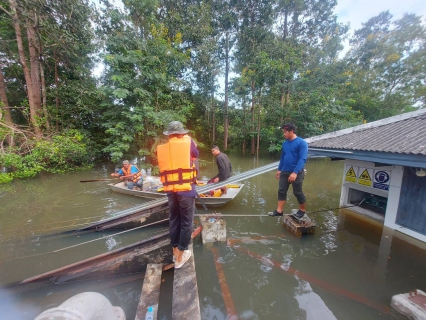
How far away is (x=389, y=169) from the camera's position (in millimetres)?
4180

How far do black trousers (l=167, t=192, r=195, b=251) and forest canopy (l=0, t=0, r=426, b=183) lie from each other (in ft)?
29.5

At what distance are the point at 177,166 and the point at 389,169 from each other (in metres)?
4.80

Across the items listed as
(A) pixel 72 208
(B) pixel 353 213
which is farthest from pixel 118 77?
(B) pixel 353 213

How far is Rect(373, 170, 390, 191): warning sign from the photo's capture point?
4270 millimetres

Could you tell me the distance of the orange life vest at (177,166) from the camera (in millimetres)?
2254

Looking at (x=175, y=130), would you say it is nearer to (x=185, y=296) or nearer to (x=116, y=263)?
(x=185, y=296)

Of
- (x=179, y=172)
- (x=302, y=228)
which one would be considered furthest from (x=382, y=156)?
(x=179, y=172)

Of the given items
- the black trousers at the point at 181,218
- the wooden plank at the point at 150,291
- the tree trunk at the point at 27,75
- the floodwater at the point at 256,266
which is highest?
the tree trunk at the point at 27,75

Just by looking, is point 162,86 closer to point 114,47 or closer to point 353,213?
point 114,47

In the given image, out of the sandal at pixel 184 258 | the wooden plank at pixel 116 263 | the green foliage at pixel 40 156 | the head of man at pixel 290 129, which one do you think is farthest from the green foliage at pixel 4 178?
the head of man at pixel 290 129

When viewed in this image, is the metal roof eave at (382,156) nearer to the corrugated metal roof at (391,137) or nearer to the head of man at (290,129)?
the corrugated metal roof at (391,137)

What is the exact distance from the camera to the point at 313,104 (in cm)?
1437

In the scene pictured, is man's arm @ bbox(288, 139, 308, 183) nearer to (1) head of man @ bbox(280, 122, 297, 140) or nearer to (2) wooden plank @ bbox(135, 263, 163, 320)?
(1) head of man @ bbox(280, 122, 297, 140)

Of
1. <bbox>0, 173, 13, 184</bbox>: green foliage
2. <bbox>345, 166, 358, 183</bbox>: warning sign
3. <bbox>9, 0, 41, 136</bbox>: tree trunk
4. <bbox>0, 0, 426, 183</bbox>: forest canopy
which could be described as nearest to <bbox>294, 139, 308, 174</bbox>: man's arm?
<bbox>345, 166, 358, 183</bbox>: warning sign
